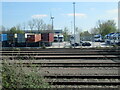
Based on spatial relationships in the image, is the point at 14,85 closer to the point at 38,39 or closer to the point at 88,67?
Answer: the point at 88,67

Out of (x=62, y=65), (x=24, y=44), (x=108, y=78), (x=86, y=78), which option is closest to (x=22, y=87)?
(x=86, y=78)

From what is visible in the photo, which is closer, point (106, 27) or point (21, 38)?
point (21, 38)

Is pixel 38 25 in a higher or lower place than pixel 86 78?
higher

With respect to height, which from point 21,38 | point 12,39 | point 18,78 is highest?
point 21,38

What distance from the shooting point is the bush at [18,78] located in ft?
18.9

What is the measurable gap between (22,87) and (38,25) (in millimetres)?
61573

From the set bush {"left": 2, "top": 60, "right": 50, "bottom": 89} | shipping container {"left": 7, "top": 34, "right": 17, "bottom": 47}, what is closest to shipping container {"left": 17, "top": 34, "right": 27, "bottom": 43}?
shipping container {"left": 7, "top": 34, "right": 17, "bottom": 47}

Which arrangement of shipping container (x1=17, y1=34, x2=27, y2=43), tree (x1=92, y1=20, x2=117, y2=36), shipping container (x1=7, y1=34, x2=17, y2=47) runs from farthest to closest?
1. tree (x1=92, y1=20, x2=117, y2=36)
2. shipping container (x1=7, y1=34, x2=17, y2=47)
3. shipping container (x1=17, y1=34, x2=27, y2=43)

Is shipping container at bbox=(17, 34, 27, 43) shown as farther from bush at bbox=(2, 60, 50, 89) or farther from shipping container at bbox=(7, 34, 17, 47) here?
bush at bbox=(2, 60, 50, 89)

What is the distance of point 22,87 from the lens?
5766 mm

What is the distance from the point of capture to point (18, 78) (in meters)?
5.83

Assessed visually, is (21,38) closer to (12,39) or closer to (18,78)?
(12,39)

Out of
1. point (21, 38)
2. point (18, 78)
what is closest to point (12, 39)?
point (21, 38)

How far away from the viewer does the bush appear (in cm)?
576
